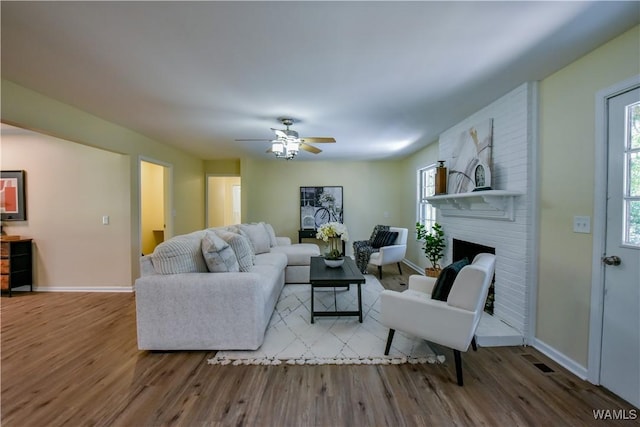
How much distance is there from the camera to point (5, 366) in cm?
214

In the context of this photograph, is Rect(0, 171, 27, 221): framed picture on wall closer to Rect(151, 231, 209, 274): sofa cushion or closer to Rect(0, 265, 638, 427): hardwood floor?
Rect(0, 265, 638, 427): hardwood floor

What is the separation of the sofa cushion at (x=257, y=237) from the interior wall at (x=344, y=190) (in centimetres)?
202

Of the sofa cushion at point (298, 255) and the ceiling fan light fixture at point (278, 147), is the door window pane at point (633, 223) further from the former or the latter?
the sofa cushion at point (298, 255)

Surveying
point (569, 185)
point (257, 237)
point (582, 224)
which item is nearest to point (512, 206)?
point (569, 185)

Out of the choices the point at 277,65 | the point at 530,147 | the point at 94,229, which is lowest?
the point at 94,229

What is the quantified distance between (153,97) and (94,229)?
253 centimetres

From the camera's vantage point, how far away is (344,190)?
21.4 ft

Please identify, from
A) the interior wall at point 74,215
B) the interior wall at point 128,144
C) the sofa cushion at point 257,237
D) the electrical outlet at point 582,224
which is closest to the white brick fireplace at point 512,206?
the electrical outlet at point 582,224

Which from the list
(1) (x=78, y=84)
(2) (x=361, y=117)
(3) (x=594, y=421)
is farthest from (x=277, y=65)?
(3) (x=594, y=421)

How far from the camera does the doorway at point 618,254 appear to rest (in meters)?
1.71

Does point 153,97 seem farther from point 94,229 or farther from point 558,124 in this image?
point 558,124

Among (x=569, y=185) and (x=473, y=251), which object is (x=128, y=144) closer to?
(x=473, y=251)

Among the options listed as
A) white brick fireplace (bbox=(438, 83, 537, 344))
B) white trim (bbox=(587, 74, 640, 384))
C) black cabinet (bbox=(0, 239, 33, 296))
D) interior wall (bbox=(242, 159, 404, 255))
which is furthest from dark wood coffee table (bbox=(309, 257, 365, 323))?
black cabinet (bbox=(0, 239, 33, 296))

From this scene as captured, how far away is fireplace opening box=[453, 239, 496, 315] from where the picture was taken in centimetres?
304
